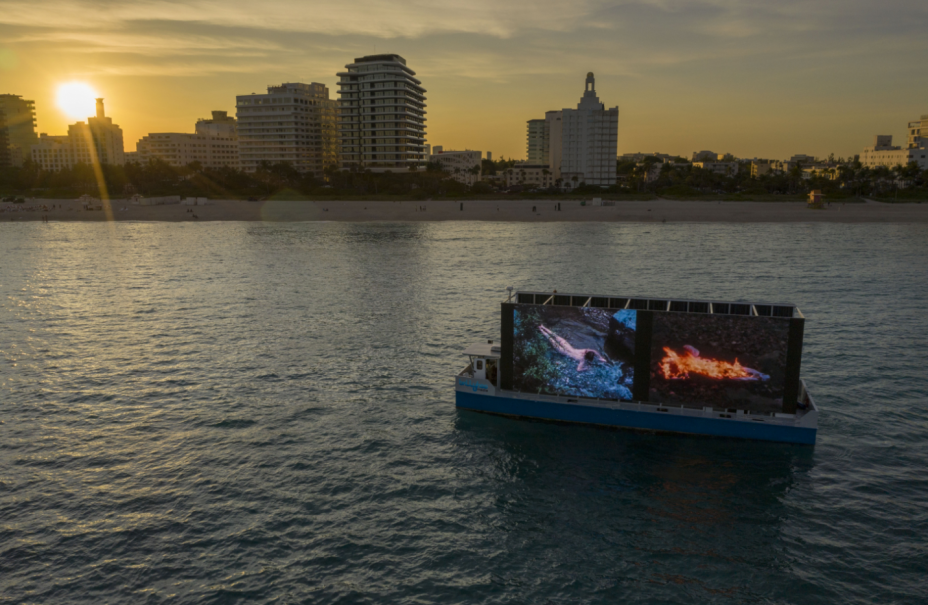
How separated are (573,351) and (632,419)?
4.46 m

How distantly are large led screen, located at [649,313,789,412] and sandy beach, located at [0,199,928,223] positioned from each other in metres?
127

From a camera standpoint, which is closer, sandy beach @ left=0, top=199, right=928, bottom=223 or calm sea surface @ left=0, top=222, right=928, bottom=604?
calm sea surface @ left=0, top=222, right=928, bottom=604

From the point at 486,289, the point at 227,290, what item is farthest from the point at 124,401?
the point at 486,289

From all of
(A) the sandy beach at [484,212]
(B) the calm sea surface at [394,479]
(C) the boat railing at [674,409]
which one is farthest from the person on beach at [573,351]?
(A) the sandy beach at [484,212]

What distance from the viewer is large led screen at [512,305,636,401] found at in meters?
30.0

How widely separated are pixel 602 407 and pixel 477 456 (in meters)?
7.05

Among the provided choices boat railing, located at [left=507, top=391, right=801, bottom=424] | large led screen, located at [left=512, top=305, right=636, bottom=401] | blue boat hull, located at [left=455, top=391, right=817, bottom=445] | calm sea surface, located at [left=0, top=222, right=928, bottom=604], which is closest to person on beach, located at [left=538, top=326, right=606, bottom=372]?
large led screen, located at [left=512, top=305, right=636, bottom=401]

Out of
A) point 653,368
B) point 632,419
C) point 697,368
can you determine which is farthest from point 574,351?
point 697,368

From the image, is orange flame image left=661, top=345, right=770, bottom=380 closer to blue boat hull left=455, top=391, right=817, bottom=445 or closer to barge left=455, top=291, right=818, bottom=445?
barge left=455, top=291, right=818, bottom=445

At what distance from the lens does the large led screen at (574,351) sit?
30031 millimetres

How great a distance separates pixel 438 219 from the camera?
16050cm

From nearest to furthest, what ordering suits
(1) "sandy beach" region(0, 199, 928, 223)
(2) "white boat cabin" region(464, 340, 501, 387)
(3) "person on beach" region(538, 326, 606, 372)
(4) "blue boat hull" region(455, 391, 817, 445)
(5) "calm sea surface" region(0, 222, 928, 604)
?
(5) "calm sea surface" region(0, 222, 928, 604) → (4) "blue boat hull" region(455, 391, 817, 445) → (3) "person on beach" region(538, 326, 606, 372) → (2) "white boat cabin" region(464, 340, 501, 387) → (1) "sandy beach" region(0, 199, 928, 223)

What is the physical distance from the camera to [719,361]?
28734 millimetres

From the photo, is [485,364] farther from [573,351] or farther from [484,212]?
[484,212]
